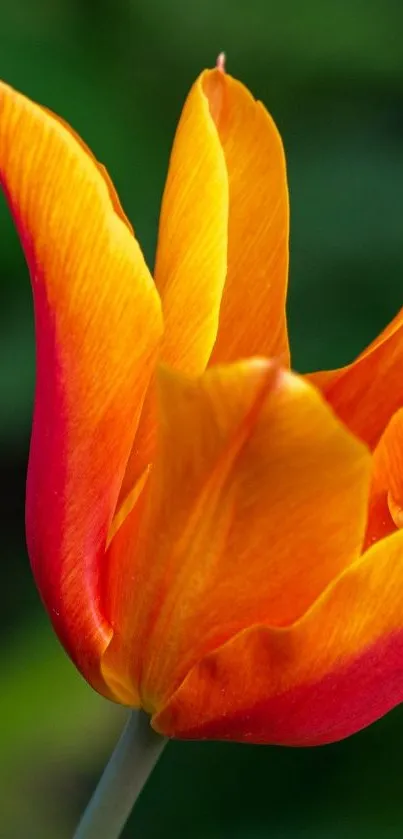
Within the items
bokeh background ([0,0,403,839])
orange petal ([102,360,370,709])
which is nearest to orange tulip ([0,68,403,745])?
orange petal ([102,360,370,709])

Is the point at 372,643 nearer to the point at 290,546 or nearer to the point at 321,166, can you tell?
the point at 290,546

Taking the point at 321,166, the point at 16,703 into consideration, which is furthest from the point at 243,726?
the point at 321,166

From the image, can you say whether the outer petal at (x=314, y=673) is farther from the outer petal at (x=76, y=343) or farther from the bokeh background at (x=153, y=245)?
the bokeh background at (x=153, y=245)

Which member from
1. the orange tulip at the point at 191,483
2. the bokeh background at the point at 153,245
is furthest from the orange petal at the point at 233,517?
the bokeh background at the point at 153,245

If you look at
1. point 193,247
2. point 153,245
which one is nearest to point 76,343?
point 193,247

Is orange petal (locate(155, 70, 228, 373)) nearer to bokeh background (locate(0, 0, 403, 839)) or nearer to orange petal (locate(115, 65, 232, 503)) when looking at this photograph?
orange petal (locate(115, 65, 232, 503))

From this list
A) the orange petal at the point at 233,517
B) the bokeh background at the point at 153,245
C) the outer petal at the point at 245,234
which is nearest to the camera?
the orange petal at the point at 233,517

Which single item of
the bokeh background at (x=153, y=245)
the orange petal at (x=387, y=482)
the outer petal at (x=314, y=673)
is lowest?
the bokeh background at (x=153, y=245)
